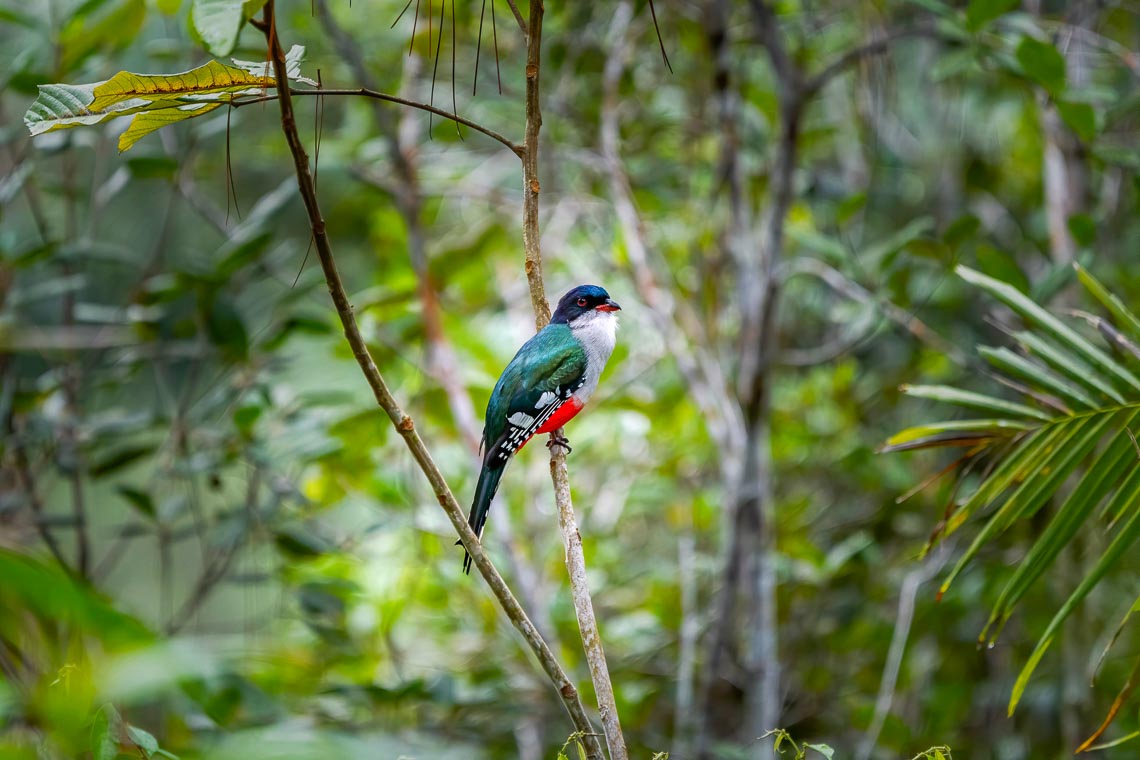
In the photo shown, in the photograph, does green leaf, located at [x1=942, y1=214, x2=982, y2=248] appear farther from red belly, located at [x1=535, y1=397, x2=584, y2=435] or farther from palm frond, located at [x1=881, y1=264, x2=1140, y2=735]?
red belly, located at [x1=535, y1=397, x2=584, y2=435]

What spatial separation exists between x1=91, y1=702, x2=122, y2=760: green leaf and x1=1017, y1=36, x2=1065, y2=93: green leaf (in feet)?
6.99

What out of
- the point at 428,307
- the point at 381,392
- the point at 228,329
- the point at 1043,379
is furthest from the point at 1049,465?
the point at 228,329

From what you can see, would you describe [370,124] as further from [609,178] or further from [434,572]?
[434,572]

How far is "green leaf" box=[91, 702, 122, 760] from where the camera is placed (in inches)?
44.5

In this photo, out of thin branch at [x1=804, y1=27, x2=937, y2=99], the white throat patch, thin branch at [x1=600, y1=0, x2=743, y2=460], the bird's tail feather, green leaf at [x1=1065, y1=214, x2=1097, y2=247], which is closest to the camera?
the bird's tail feather

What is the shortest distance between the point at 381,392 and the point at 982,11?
1.77 m

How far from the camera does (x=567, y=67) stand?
3.56 m

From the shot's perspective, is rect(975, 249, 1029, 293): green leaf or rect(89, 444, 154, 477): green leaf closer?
rect(975, 249, 1029, 293): green leaf

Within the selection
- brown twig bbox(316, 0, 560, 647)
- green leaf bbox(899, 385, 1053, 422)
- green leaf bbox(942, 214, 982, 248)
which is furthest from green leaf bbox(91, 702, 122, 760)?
green leaf bbox(942, 214, 982, 248)

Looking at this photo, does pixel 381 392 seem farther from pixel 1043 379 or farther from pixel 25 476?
pixel 25 476

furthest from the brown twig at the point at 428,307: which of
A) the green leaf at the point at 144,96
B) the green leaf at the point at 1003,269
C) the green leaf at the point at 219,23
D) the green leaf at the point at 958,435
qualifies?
the green leaf at the point at 219,23

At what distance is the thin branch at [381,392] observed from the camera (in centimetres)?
102

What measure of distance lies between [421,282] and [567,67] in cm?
103

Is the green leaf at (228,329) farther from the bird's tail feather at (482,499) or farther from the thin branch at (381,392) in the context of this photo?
the thin branch at (381,392)
